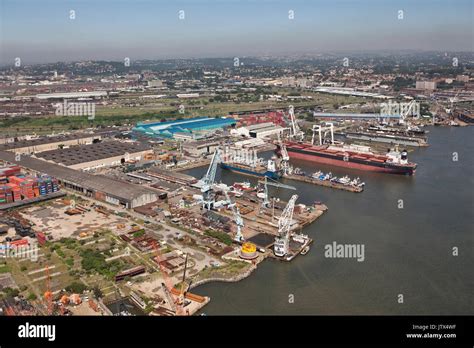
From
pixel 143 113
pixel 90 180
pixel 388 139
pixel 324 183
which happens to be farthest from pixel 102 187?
pixel 143 113

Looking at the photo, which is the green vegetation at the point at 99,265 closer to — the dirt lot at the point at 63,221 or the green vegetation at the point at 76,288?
the green vegetation at the point at 76,288

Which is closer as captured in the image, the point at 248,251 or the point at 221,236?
the point at 248,251

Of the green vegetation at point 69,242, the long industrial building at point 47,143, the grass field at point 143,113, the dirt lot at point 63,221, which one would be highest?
the grass field at point 143,113

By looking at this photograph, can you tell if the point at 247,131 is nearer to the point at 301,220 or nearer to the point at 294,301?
the point at 301,220

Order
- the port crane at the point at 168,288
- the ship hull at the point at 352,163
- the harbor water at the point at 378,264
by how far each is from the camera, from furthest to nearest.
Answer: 1. the ship hull at the point at 352,163
2. the harbor water at the point at 378,264
3. the port crane at the point at 168,288

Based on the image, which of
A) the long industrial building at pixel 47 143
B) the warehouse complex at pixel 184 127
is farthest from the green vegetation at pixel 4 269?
the warehouse complex at pixel 184 127

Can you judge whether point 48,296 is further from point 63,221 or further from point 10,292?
point 63,221

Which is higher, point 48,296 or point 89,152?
point 89,152
